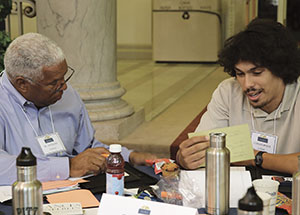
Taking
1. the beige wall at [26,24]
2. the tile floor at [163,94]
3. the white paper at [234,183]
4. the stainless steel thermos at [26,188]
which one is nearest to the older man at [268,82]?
the white paper at [234,183]

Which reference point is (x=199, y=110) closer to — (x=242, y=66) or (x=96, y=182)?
(x=242, y=66)

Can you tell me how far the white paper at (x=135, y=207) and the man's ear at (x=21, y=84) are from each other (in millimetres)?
1034

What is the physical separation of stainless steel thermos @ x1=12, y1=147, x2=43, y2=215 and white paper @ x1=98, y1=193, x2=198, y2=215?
0.28 meters

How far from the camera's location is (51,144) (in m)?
2.80

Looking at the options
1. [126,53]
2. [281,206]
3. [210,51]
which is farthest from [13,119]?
[126,53]

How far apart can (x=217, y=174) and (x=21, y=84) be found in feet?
4.09

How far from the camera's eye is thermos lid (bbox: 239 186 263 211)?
143 centimetres

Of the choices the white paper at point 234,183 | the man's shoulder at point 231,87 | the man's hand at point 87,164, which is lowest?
the man's hand at point 87,164

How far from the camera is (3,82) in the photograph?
2832 mm

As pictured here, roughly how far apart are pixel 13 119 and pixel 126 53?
10.6 metres

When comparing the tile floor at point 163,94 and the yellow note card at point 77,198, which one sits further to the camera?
the tile floor at point 163,94

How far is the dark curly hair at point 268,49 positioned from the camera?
2904mm

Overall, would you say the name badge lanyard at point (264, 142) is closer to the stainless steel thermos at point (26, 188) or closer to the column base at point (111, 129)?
the stainless steel thermos at point (26, 188)

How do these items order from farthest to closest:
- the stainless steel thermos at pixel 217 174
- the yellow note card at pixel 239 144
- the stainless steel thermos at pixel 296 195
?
1. the yellow note card at pixel 239 144
2. the stainless steel thermos at pixel 217 174
3. the stainless steel thermos at pixel 296 195
